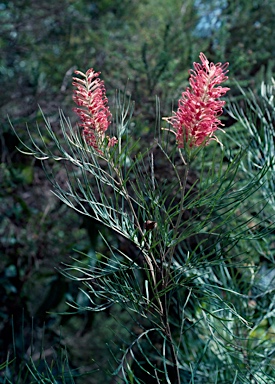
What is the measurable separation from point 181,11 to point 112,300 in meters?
1.89

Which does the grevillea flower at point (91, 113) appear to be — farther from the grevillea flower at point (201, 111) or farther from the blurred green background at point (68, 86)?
the blurred green background at point (68, 86)

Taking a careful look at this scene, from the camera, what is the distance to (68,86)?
63.9 inches

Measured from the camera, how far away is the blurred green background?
54.5 inches

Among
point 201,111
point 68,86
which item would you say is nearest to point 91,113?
point 201,111

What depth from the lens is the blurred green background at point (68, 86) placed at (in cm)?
138

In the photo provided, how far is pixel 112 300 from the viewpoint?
0.49m

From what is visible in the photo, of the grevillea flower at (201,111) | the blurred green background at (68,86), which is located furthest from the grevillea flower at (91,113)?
the blurred green background at (68,86)

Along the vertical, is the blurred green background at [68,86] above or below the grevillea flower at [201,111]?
below

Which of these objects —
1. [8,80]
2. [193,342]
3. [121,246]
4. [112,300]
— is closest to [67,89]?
[8,80]

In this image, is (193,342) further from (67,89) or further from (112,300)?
(67,89)

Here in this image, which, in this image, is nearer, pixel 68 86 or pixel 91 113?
pixel 91 113

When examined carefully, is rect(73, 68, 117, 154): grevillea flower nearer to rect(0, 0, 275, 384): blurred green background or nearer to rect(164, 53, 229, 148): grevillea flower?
rect(164, 53, 229, 148): grevillea flower

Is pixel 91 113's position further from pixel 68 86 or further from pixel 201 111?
pixel 68 86

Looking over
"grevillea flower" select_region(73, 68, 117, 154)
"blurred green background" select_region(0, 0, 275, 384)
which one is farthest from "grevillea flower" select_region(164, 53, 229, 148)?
"blurred green background" select_region(0, 0, 275, 384)
